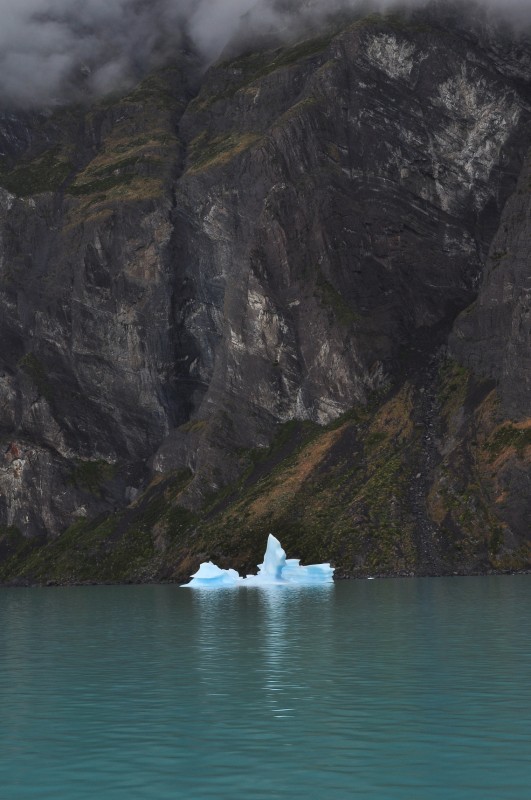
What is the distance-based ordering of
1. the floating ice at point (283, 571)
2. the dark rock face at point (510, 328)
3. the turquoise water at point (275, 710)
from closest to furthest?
the turquoise water at point (275, 710) → the floating ice at point (283, 571) → the dark rock face at point (510, 328)

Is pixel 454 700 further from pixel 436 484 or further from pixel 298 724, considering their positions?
pixel 436 484

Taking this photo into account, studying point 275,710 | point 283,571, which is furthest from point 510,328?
point 275,710

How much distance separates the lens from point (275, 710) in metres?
38.6

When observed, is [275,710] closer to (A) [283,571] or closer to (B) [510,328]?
(A) [283,571]

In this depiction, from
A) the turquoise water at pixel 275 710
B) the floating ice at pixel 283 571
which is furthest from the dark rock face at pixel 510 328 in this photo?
the turquoise water at pixel 275 710

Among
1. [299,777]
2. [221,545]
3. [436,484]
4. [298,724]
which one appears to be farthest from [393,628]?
[221,545]

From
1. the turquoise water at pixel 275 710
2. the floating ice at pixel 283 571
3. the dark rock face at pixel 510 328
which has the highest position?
the dark rock face at pixel 510 328

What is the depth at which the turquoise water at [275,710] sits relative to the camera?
27.8m

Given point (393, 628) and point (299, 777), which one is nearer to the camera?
point (299, 777)

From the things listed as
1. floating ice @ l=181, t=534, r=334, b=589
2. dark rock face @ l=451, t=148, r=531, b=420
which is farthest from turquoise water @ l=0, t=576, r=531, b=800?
dark rock face @ l=451, t=148, r=531, b=420

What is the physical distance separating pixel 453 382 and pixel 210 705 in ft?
534

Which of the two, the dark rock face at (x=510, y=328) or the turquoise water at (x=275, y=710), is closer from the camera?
the turquoise water at (x=275, y=710)

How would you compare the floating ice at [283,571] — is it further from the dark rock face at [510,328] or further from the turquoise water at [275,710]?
the turquoise water at [275,710]

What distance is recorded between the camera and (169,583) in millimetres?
194875
